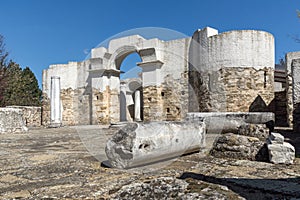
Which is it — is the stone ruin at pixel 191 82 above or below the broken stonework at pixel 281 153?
above

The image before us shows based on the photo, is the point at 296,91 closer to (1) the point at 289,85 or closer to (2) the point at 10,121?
(1) the point at 289,85

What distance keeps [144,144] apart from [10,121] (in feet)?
26.0

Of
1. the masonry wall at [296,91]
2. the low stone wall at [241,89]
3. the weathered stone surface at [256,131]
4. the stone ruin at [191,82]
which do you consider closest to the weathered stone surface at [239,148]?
the weathered stone surface at [256,131]

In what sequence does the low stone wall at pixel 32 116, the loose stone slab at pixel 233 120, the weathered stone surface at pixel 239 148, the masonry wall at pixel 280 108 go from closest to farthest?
the weathered stone surface at pixel 239 148 < the loose stone slab at pixel 233 120 < the masonry wall at pixel 280 108 < the low stone wall at pixel 32 116

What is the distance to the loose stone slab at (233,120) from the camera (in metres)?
5.95

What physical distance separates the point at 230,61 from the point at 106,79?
743 centimetres

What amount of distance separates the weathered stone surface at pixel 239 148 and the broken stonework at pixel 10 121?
26.0 ft

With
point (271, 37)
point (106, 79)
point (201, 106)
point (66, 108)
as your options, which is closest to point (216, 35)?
point (271, 37)

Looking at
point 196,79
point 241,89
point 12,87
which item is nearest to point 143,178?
point 241,89

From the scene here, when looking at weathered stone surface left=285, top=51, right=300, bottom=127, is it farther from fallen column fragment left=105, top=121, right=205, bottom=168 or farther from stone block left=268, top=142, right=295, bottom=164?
fallen column fragment left=105, top=121, right=205, bottom=168

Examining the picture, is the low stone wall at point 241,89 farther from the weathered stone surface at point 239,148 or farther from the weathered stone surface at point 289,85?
the weathered stone surface at point 239,148

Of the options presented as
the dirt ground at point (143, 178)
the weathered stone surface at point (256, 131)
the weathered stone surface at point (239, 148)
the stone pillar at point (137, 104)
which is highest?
the stone pillar at point (137, 104)

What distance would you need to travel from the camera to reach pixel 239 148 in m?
3.40

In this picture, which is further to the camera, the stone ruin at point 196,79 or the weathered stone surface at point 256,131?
Result: the stone ruin at point 196,79
